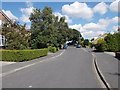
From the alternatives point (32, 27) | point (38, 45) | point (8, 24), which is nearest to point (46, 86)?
point (8, 24)

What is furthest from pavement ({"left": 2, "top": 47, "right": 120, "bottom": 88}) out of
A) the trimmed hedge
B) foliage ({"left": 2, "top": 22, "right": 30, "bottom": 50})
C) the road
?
foliage ({"left": 2, "top": 22, "right": 30, "bottom": 50})

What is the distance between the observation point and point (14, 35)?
2005 centimetres

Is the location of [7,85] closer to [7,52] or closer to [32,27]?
[7,52]

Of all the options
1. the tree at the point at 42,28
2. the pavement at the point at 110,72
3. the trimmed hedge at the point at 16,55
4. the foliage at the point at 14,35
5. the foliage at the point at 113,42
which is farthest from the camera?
the tree at the point at 42,28

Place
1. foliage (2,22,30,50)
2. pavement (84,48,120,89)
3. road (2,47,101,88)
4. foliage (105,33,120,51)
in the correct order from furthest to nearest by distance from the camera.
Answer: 1. foliage (105,33,120,51)
2. foliage (2,22,30,50)
3. pavement (84,48,120,89)
4. road (2,47,101,88)

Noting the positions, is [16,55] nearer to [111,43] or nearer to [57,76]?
[57,76]

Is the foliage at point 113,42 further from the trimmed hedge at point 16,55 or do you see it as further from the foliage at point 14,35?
the trimmed hedge at point 16,55

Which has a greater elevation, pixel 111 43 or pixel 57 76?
pixel 111 43

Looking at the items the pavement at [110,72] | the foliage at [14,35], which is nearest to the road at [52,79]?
the pavement at [110,72]

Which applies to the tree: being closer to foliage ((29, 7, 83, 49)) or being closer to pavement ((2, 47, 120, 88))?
foliage ((29, 7, 83, 49))

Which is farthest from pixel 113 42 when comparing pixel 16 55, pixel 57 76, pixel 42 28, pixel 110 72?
pixel 57 76

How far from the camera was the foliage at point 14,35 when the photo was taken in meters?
20.1

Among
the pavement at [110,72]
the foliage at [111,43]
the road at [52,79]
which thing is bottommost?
the road at [52,79]

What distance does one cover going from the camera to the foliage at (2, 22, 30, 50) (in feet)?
65.9
